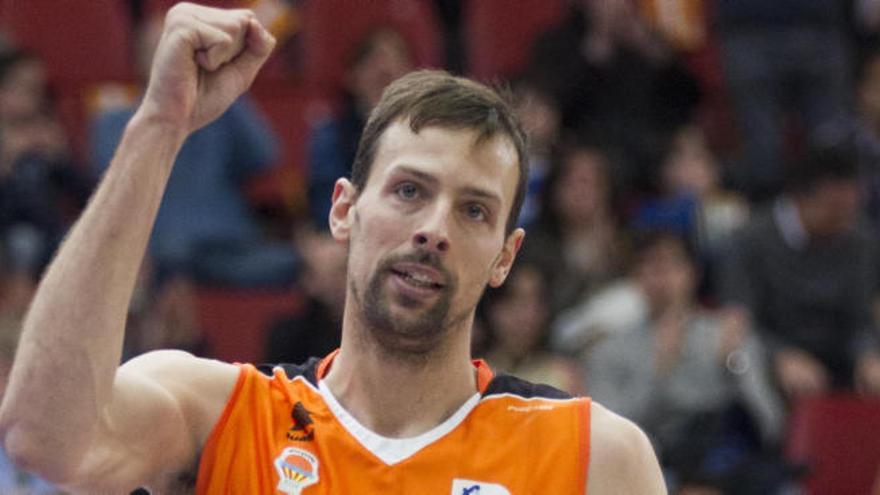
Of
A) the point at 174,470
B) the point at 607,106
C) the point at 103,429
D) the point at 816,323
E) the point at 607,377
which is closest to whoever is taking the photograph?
the point at 103,429

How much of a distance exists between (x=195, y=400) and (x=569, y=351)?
4417 millimetres

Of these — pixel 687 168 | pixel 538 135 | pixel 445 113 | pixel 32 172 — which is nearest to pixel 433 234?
pixel 445 113

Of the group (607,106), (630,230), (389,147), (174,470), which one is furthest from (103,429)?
(607,106)

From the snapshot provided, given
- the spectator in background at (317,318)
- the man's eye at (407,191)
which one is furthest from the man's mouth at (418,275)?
the spectator in background at (317,318)

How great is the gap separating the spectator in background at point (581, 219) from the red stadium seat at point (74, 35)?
2.34 meters

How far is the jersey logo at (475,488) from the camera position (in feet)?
11.1

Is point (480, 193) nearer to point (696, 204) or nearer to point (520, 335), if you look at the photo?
point (520, 335)

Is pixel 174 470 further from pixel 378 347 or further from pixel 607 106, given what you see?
pixel 607 106

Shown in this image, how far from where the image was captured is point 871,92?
404 inches

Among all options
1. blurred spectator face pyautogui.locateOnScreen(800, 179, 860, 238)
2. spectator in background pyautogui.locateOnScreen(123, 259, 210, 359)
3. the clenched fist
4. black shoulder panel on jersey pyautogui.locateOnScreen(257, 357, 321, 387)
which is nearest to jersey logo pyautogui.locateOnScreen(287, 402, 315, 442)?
black shoulder panel on jersey pyautogui.locateOnScreen(257, 357, 321, 387)

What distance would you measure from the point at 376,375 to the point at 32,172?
15.6 ft

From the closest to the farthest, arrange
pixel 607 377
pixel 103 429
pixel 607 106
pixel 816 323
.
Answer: pixel 103 429
pixel 607 377
pixel 816 323
pixel 607 106

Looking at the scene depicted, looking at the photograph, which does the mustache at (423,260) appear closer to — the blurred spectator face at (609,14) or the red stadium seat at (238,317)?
the red stadium seat at (238,317)

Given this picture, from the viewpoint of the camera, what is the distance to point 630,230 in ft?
Answer: 27.3
